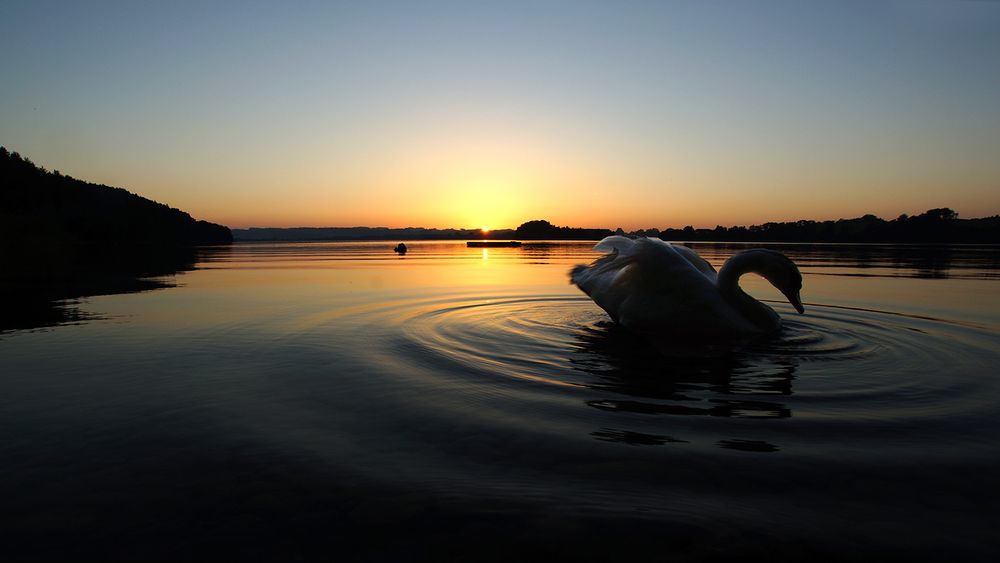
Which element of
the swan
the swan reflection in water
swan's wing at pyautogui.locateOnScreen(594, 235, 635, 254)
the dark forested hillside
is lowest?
the swan reflection in water

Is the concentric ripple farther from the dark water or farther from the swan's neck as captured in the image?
the swan's neck

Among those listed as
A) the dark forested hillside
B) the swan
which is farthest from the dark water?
the dark forested hillside

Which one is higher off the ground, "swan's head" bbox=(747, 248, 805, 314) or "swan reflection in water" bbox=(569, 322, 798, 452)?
"swan's head" bbox=(747, 248, 805, 314)

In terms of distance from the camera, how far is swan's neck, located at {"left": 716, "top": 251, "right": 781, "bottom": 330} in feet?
30.3

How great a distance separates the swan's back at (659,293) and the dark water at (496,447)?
2.07ft

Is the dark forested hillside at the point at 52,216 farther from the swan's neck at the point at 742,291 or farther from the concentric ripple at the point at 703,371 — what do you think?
the swan's neck at the point at 742,291

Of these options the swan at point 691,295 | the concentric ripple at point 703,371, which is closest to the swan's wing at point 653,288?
the swan at point 691,295

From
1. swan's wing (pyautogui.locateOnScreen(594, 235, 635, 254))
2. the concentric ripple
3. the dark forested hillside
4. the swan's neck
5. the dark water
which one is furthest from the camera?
the dark forested hillside

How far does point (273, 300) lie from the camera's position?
1461 centimetres

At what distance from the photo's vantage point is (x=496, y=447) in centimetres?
436

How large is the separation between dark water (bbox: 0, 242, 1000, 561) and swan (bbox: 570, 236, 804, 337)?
619 millimetres

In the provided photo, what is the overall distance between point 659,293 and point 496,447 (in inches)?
229

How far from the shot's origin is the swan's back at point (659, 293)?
350 inches

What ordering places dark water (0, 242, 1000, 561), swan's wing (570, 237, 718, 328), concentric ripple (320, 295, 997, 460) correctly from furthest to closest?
swan's wing (570, 237, 718, 328) → concentric ripple (320, 295, 997, 460) → dark water (0, 242, 1000, 561)
